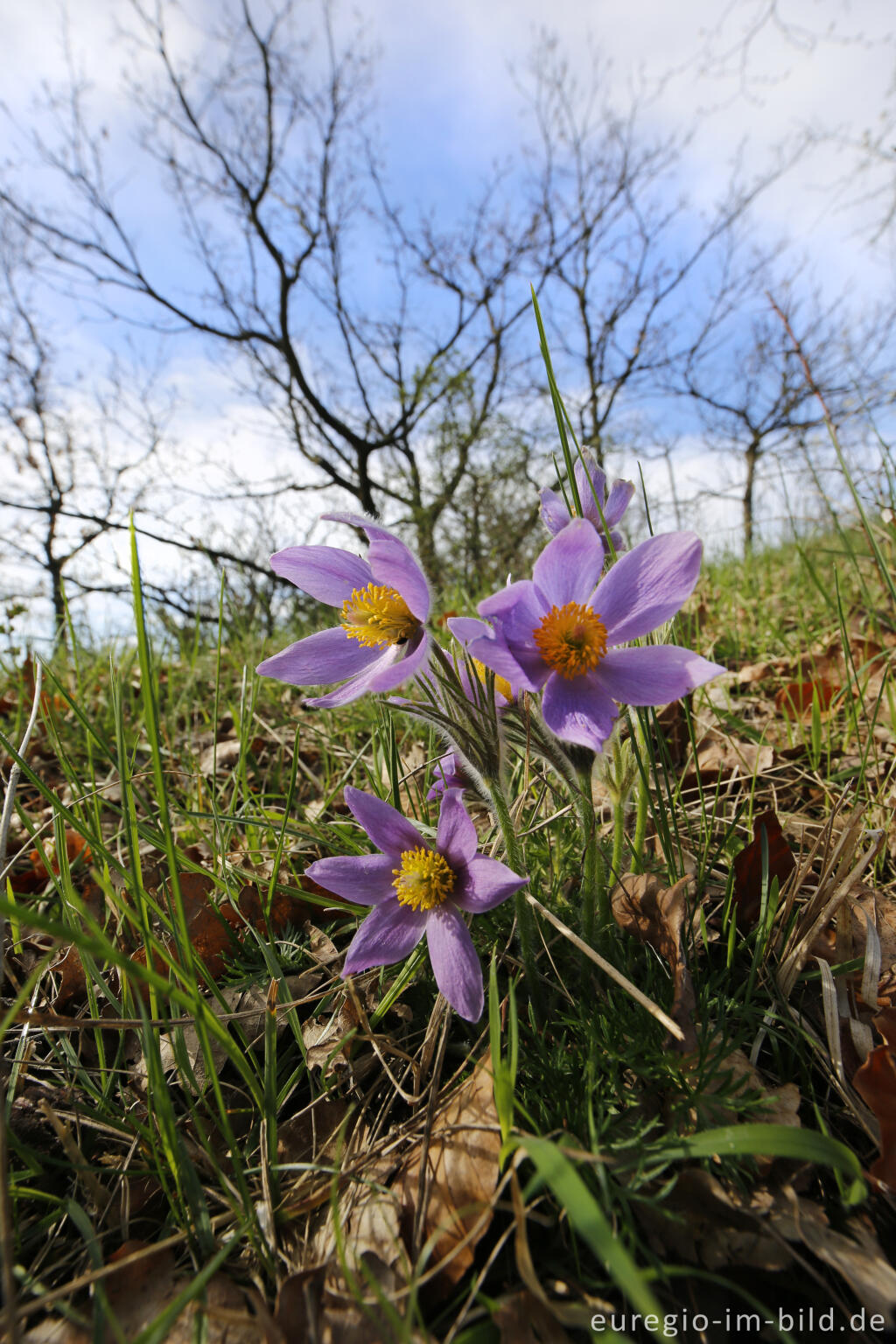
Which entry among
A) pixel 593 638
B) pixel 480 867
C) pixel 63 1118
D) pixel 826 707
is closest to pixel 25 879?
pixel 63 1118

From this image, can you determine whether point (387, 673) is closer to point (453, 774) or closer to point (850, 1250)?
point (453, 774)

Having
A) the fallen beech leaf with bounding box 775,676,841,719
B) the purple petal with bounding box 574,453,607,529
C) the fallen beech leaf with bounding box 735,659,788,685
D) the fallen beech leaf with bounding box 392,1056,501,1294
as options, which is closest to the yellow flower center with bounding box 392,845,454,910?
the fallen beech leaf with bounding box 392,1056,501,1294

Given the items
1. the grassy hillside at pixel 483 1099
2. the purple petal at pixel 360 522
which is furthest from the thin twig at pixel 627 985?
the purple petal at pixel 360 522

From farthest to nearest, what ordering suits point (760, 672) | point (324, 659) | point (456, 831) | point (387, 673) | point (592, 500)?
point (760, 672), point (592, 500), point (324, 659), point (456, 831), point (387, 673)

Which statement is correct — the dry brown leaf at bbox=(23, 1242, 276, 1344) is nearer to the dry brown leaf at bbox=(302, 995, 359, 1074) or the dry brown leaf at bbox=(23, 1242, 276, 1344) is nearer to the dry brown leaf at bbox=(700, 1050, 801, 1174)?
the dry brown leaf at bbox=(302, 995, 359, 1074)

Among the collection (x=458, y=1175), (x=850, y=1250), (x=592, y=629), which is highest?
(x=592, y=629)

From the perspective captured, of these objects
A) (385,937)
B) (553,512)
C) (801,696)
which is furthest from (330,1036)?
(801,696)

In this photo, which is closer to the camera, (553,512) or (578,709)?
(578,709)

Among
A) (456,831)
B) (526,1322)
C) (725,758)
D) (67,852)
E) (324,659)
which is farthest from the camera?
(725,758)
